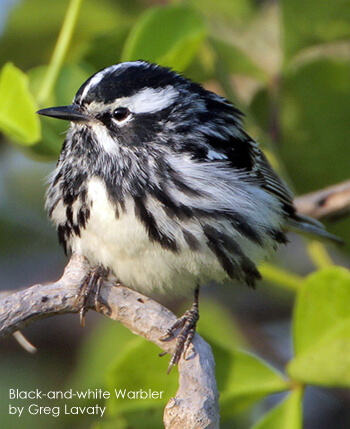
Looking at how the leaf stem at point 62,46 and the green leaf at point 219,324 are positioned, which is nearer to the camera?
the leaf stem at point 62,46

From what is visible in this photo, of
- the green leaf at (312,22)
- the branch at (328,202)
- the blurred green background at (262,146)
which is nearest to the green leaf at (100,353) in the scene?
the blurred green background at (262,146)

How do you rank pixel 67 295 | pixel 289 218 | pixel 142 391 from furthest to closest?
1. pixel 289 218
2. pixel 142 391
3. pixel 67 295

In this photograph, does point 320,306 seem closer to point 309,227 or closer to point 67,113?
point 309,227

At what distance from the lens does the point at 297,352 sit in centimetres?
242

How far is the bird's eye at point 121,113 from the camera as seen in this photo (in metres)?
2.57

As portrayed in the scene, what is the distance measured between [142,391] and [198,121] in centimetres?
91

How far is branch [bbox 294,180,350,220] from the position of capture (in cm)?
291

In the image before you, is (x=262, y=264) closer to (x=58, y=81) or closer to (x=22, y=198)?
(x=58, y=81)

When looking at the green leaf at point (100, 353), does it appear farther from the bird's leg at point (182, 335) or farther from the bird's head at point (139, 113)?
the bird's head at point (139, 113)

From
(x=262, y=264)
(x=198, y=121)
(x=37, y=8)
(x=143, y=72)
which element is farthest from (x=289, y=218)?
(x=37, y=8)

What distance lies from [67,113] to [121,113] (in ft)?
0.57

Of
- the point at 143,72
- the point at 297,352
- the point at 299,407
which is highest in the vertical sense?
the point at 143,72

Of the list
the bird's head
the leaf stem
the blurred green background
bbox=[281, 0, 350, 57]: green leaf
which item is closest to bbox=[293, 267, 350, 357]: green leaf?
the blurred green background

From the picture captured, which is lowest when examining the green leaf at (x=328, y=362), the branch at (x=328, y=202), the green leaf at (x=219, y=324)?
the green leaf at (x=328, y=362)
